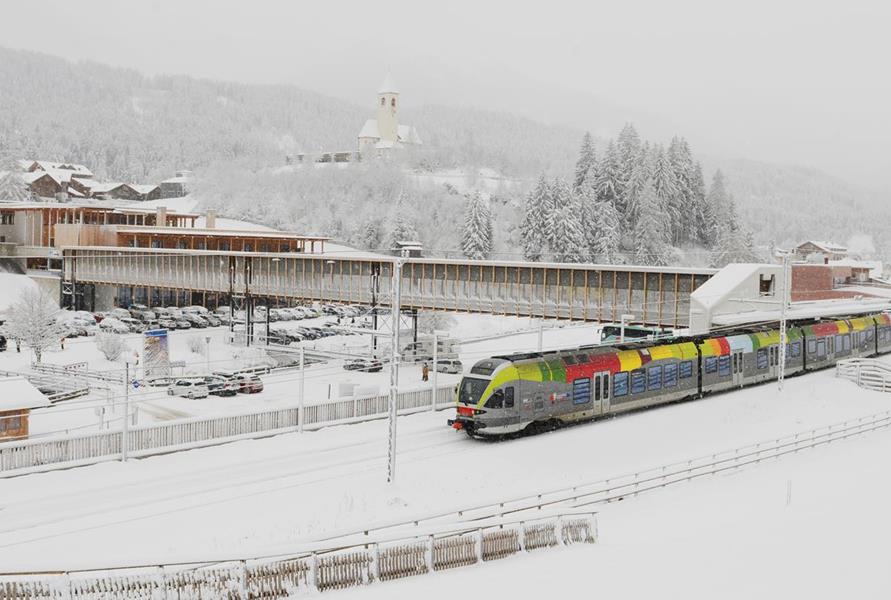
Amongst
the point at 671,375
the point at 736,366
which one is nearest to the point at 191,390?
the point at 671,375

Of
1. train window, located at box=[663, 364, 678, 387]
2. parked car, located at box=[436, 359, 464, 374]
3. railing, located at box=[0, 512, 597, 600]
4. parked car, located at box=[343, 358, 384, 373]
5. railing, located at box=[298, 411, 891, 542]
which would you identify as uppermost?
train window, located at box=[663, 364, 678, 387]

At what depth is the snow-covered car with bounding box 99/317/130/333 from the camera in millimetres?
75562

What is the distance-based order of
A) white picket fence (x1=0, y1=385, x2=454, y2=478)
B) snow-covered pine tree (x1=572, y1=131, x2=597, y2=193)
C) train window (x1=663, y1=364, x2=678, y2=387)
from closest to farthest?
white picket fence (x1=0, y1=385, x2=454, y2=478)
train window (x1=663, y1=364, x2=678, y2=387)
snow-covered pine tree (x1=572, y1=131, x2=597, y2=193)

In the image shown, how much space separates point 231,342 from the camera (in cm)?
7681

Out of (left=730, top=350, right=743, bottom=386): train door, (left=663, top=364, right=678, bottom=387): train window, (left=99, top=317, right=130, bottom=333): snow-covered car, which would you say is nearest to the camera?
(left=663, top=364, right=678, bottom=387): train window

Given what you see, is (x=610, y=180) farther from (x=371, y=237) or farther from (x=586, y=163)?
(x=371, y=237)

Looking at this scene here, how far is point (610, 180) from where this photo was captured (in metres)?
132

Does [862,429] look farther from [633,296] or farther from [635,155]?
[635,155]

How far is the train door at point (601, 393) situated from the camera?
119 ft

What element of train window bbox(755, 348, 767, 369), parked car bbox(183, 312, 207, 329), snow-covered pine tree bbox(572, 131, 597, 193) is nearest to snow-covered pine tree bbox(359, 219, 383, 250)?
snow-covered pine tree bbox(572, 131, 597, 193)

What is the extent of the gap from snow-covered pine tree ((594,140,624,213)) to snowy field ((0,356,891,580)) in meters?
96.0

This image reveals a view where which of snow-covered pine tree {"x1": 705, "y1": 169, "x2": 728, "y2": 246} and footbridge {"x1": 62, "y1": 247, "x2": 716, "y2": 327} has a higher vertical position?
snow-covered pine tree {"x1": 705, "y1": 169, "x2": 728, "y2": 246}

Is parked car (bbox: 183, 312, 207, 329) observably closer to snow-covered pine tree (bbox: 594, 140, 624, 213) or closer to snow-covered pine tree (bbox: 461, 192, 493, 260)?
snow-covered pine tree (bbox: 461, 192, 493, 260)

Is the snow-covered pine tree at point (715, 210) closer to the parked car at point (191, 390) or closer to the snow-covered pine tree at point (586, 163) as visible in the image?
the snow-covered pine tree at point (586, 163)
